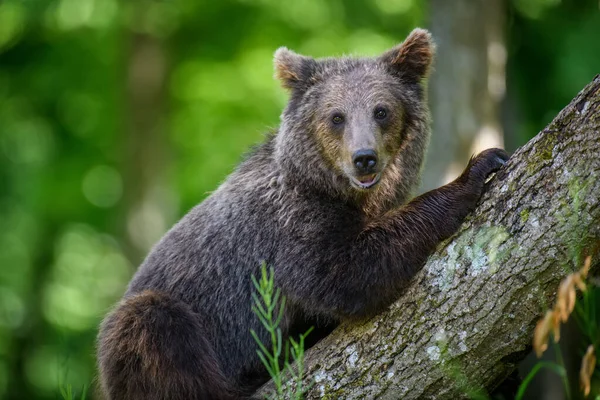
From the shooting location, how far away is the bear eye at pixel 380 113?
19.9ft

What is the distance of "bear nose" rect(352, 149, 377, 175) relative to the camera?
18.6ft

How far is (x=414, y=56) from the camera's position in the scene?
6375 mm

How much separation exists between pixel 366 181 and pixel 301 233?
1.90ft

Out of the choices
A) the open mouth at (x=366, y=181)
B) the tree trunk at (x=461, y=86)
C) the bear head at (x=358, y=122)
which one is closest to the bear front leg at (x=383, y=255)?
the open mouth at (x=366, y=181)

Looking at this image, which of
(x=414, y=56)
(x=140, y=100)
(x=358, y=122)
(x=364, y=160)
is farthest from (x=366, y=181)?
(x=140, y=100)

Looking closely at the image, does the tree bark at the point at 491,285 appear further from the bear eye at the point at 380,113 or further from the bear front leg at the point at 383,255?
the bear eye at the point at 380,113

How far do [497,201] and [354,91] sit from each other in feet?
5.55

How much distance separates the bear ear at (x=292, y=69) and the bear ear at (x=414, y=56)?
1.92ft

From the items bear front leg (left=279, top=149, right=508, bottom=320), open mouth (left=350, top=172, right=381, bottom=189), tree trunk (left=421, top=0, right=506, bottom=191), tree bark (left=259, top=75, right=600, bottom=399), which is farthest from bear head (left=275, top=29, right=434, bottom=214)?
tree trunk (left=421, top=0, right=506, bottom=191)

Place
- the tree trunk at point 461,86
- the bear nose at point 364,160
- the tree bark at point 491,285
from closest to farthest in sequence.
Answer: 1. the tree bark at point 491,285
2. the bear nose at point 364,160
3. the tree trunk at point 461,86

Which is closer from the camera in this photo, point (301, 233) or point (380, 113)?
point (301, 233)

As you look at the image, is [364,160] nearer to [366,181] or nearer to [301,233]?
[366,181]

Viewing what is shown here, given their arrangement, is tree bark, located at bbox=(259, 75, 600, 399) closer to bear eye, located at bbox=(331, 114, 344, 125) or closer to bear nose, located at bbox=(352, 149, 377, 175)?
bear nose, located at bbox=(352, 149, 377, 175)

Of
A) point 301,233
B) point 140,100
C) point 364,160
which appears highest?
point 140,100
